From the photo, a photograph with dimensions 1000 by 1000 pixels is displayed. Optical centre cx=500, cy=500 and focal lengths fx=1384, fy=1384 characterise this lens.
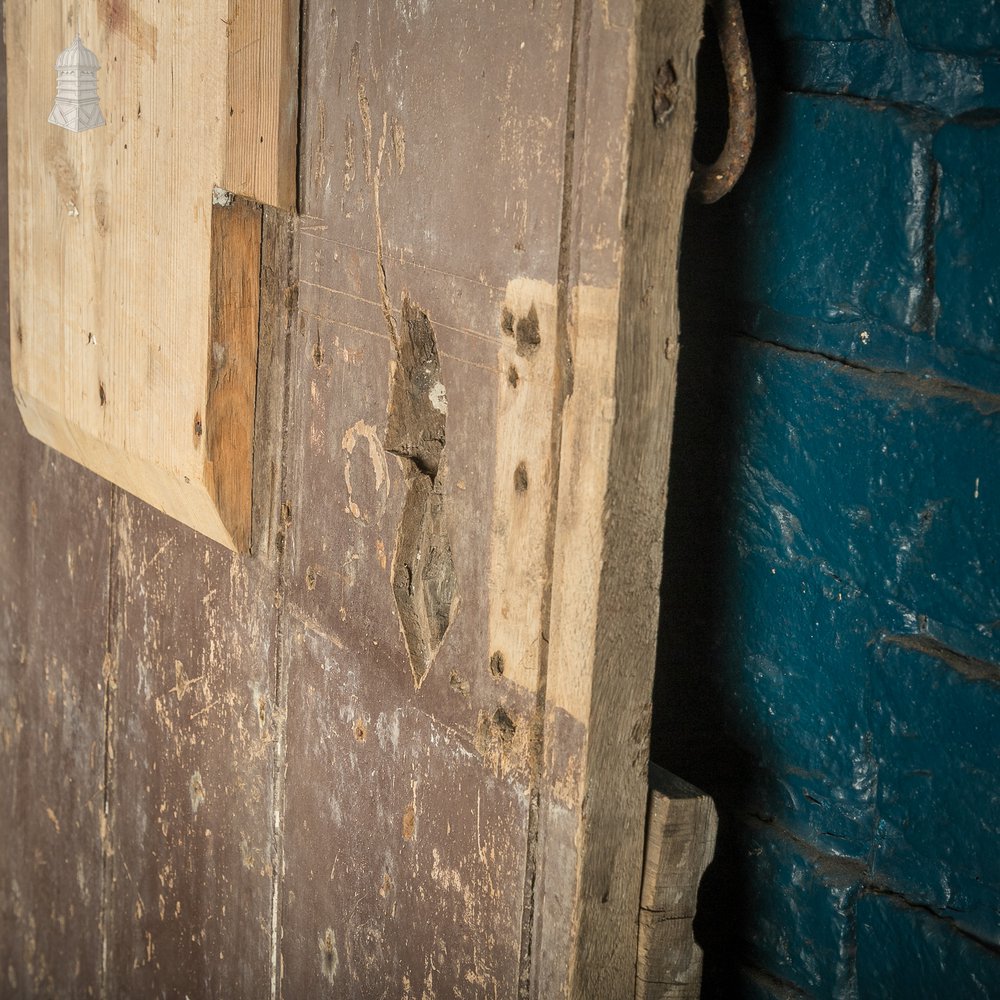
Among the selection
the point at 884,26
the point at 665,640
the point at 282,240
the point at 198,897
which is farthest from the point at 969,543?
the point at 198,897

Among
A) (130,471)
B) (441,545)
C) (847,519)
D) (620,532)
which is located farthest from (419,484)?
(130,471)

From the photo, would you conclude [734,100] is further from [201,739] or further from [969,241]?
[201,739]

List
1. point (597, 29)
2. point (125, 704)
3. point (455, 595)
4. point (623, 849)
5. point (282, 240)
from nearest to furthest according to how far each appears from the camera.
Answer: point (597, 29)
point (623, 849)
point (455, 595)
point (282, 240)
point (125, 704)

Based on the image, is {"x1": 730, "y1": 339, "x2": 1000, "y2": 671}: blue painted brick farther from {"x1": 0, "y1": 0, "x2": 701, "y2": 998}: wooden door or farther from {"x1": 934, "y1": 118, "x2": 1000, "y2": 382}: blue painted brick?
{"x1": 0, "y1": 0, "x2": 701, "y2": 998}: wooden door

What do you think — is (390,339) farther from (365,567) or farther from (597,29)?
(597,29)

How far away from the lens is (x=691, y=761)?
1408mm

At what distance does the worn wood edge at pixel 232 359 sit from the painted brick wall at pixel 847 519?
525 mm

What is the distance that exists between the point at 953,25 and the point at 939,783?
2.11 ft

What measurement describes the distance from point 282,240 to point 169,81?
0.26 meters

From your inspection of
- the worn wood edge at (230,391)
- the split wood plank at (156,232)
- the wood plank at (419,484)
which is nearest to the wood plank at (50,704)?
the split wood plank at (156,232)

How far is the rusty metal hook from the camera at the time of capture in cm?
110

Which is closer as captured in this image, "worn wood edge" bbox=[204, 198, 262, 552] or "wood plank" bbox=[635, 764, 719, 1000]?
"wood plank" bbox=[635, 764, 719, 1000]

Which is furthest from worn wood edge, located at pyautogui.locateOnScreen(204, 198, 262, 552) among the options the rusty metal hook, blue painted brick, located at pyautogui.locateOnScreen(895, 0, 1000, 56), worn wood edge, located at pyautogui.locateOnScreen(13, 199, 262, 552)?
blue painted brick, located at pyautogui.locateOnScreen(895, 0, 1000, 56)

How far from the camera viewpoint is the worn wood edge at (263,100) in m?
1.47
